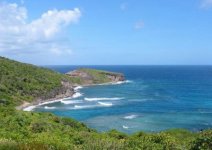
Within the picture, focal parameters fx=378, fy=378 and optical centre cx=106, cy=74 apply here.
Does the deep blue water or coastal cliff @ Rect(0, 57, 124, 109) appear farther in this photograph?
coastal cliff @ Rect(0, 57, 124, 109)

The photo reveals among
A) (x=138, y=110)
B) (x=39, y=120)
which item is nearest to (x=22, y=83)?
(x=138, y=110)

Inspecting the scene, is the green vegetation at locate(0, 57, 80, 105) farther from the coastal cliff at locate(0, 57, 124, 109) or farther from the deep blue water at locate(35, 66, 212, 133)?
the deep blue water at locate(35, 66, 212, 133)

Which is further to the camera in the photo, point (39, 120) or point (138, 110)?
point (138, 110)

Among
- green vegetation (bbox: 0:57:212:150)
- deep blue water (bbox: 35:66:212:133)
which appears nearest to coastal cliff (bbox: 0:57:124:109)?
green vegetation (bbox: 0:57:212:150)

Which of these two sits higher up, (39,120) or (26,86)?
(39,120)

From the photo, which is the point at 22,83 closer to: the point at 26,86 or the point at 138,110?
the point at 26,86

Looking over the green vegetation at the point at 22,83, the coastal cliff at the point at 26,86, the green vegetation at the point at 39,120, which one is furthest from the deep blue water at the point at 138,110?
the green vegetation at the point at 39,120

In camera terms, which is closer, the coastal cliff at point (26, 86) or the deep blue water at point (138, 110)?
the deep blue water at point (138, 110)

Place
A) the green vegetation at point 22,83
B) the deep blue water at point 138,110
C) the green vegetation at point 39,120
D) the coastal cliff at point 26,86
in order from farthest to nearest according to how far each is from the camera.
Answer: the green vegetation at point 22,83 < the coastal cliff at point 26,86 < the deep blue water at point 138,110 < the green vegetation at point 39,120

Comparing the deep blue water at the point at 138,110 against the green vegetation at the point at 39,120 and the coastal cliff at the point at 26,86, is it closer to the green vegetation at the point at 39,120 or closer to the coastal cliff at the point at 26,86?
Result: the coastal cliff at the point at 26,86

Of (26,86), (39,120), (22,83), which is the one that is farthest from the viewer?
(22,83)

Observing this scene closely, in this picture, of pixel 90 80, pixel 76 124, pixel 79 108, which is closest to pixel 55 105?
pixel 79 108

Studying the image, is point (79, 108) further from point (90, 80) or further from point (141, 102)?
point (90, 80)
